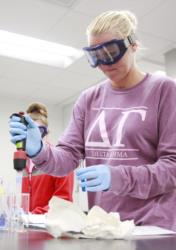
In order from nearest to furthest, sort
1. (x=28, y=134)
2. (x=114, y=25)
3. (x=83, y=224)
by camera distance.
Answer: (x=83, y=224) → (x=28, y=134) → (x=114, y=25)

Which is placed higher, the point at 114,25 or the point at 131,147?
the point at 114,25

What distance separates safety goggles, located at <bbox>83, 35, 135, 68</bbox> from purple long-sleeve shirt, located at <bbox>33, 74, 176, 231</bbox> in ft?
0.46

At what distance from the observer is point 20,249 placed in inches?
23.0

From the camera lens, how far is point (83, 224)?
81cm

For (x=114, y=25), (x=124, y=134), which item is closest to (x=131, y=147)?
(x=124, y=134)

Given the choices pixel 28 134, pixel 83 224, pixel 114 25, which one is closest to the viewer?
pixel 83 224

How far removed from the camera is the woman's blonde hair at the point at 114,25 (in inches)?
44.9

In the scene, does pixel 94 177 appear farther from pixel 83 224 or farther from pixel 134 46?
pixel 134 46

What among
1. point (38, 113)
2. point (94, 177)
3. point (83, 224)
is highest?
point (38, 113)

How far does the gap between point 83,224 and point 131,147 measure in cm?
36

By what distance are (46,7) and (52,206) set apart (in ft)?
7.58

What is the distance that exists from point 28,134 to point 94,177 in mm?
266

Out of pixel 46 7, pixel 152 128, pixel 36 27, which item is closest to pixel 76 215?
pixel 152 128

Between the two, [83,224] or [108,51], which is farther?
[108,51]
